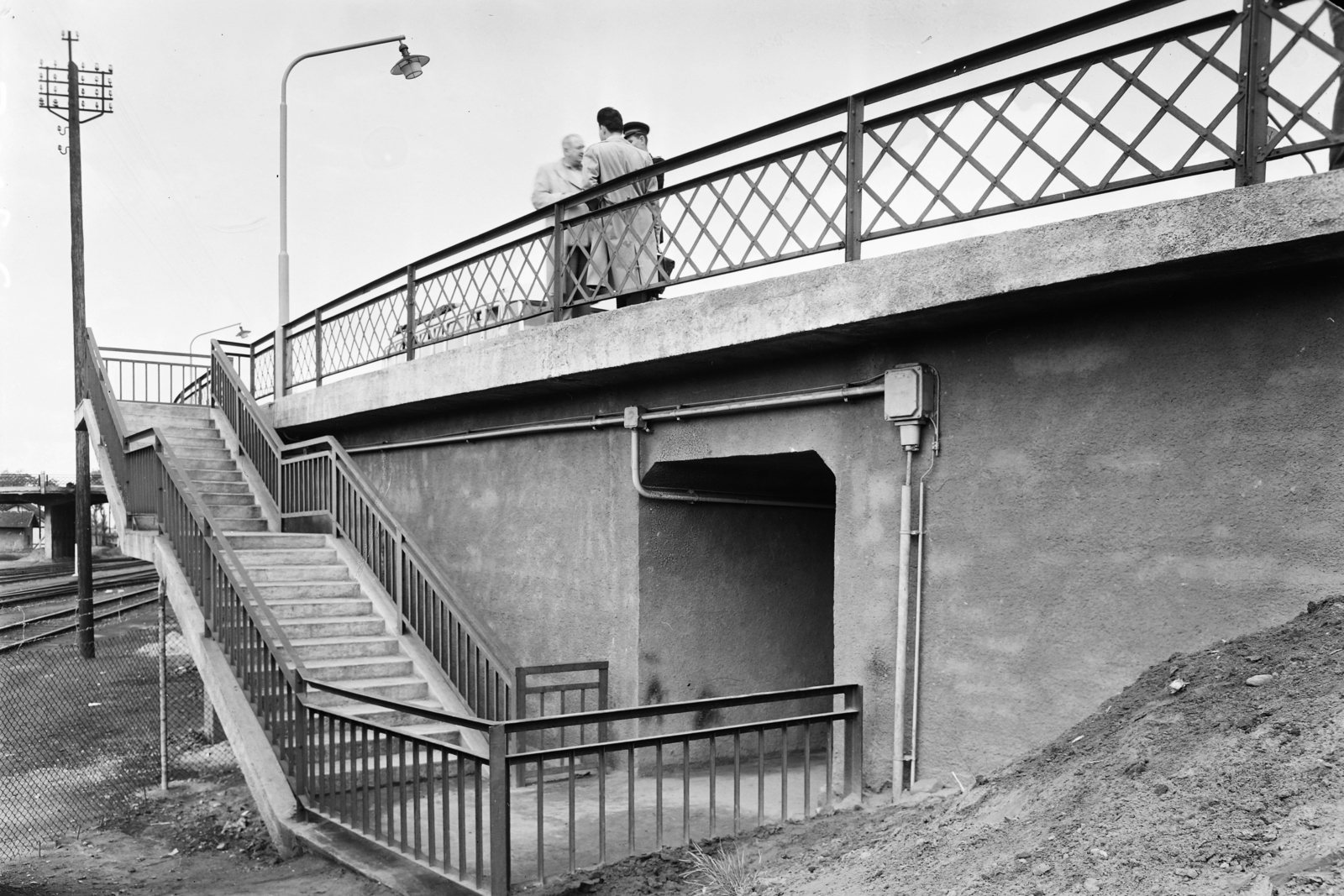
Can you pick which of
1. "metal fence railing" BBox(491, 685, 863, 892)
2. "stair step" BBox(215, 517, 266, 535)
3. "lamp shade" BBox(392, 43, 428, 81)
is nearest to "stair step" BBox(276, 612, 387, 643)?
"metal fence railing" BBox(491, 685, 863, 892)

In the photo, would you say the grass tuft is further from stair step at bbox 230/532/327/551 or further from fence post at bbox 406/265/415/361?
stair step at bbox 230/532/327/551

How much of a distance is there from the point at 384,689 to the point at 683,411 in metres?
3.48

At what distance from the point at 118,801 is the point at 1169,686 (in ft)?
A: 27.1

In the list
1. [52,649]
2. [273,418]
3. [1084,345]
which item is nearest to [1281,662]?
[1084,345]

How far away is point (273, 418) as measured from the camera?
1402 cm

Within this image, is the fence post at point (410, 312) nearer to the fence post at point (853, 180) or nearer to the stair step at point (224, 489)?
the stair step at point (224, 489)

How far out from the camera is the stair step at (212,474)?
1284 centimetres

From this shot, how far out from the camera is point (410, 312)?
10734 mm

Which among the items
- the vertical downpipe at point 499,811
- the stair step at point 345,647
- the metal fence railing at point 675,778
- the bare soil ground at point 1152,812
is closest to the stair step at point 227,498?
the stair step at point 345,647

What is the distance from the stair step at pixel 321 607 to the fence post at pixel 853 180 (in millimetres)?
5854

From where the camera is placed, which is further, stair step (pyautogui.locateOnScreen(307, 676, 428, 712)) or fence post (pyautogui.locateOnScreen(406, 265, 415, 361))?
fence post (pyautogui.locateOnScreen(406, 265, 415, 361))

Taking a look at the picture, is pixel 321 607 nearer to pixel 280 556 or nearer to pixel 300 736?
pixel 280 556

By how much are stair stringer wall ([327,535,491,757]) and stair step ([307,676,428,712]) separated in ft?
0.34

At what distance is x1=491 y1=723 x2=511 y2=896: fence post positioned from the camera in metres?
5.10
